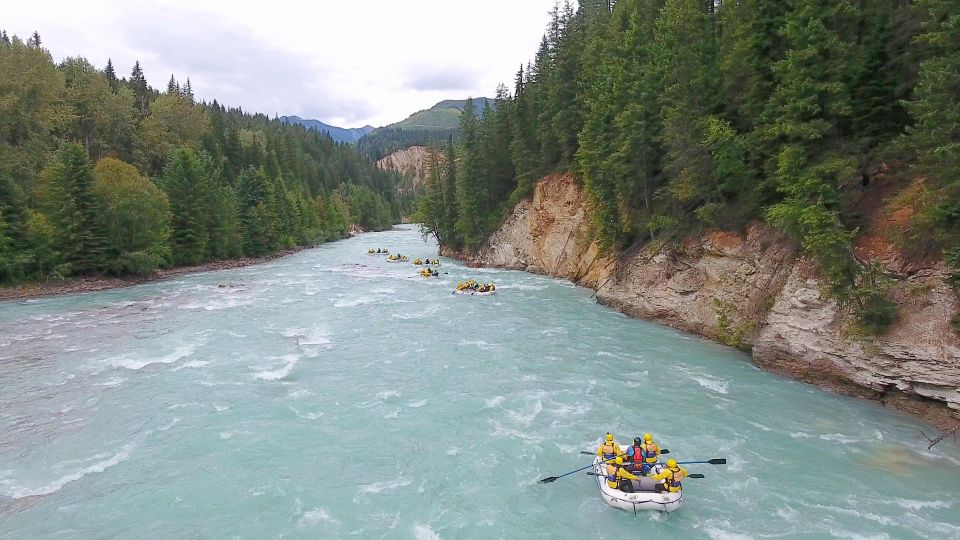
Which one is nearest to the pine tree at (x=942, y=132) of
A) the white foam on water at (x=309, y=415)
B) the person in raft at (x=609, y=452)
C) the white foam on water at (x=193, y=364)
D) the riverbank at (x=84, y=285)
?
the person in raft at (x=609, y=452)

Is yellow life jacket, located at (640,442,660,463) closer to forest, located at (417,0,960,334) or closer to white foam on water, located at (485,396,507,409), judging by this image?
white foam on water, located at (485,396,507,409)

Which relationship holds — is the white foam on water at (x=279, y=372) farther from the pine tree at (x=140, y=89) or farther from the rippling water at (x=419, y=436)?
the pine tree at (x=140, y=89)

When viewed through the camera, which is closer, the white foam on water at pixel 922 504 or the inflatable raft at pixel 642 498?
the white foam on water at pixel 922 504

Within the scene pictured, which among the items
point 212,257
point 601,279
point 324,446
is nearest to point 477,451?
point 324,446

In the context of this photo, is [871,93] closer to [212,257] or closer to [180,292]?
[180,292]

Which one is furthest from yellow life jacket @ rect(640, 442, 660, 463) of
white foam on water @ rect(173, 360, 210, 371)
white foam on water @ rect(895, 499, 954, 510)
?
white foam on water @ rect(173, 360, 210, 371)

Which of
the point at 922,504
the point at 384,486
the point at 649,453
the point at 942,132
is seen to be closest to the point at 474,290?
the point at 384,486
